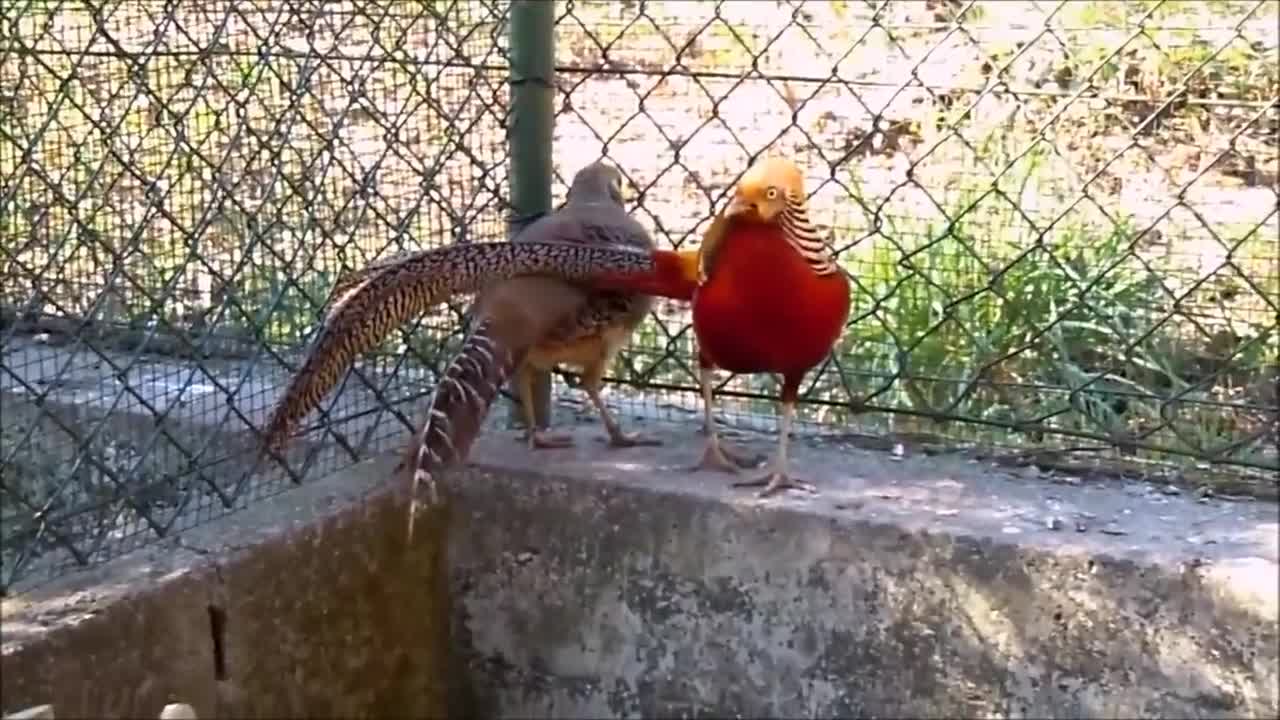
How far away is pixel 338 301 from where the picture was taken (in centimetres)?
268

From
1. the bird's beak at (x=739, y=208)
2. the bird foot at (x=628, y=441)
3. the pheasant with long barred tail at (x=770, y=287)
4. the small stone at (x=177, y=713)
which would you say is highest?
the bird's beak at (x=739, y=208)

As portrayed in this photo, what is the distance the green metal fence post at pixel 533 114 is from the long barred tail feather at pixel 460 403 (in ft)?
1.14

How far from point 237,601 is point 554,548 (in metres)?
0.56

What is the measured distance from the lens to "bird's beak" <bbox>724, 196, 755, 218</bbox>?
2561 millimetres

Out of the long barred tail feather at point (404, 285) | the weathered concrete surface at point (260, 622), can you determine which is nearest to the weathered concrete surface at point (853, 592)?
the weathered concrete surface at point (260, 622)

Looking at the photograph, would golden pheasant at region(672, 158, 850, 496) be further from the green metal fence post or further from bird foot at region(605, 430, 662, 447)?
the green metal fence post

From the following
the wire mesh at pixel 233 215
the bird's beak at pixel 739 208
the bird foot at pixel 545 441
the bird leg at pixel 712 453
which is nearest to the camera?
the bird's beak at pixel 739 208

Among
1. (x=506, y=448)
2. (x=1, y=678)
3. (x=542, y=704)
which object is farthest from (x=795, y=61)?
(x=1, y=678)

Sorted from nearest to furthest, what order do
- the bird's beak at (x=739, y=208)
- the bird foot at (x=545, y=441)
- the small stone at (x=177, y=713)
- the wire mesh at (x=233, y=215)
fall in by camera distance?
the small stone at (x=177, y=713), the bird's beak at (x=739, y=208), the wire mesh at (x=233, y=215), the bird foot at (x=545, y=441)

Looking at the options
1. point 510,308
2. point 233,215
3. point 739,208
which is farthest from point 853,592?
point 233,215

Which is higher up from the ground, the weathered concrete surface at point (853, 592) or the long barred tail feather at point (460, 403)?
the long barred tail feather at point (460, 403)

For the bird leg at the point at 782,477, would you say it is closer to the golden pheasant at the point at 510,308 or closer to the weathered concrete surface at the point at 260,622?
the golden pheasant at the point at 510,308

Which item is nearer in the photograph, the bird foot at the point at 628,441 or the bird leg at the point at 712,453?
the bird leg at the point at 712,453

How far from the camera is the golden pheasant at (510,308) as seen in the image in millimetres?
2584
